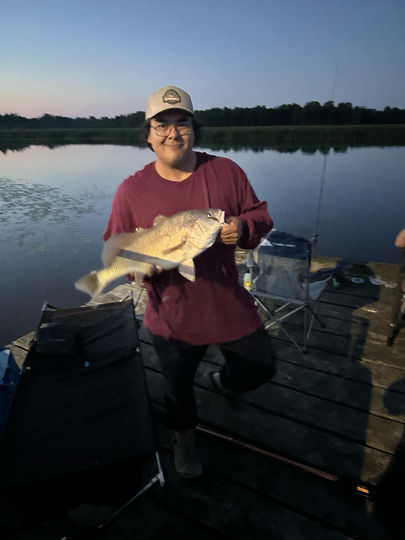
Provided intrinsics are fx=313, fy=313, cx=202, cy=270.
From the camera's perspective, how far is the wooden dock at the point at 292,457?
2186 millimetres

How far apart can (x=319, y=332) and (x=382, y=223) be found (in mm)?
14090

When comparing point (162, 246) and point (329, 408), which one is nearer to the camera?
point (162, 246)

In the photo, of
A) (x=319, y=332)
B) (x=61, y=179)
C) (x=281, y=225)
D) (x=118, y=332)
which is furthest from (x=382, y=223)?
(x=61, y=179)

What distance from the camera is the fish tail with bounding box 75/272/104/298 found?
242 centimetres

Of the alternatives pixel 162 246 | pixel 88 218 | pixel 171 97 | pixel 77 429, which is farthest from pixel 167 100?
pixel 88 218

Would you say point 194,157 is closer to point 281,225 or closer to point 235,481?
point 235,481

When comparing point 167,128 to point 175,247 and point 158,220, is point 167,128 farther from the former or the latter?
point 175,247

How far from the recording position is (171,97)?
215 cm

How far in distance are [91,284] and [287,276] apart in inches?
109

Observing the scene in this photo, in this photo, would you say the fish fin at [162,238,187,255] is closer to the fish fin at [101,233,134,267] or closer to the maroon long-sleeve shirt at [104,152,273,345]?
the maroon long-sleeve shirt at [104,152,273,345]

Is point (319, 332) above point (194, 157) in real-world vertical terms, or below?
below

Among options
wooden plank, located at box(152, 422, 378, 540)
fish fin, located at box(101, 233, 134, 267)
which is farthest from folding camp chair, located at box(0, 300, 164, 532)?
fish fin, located at box(101, 233, 134, 267)

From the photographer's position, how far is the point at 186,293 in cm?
228

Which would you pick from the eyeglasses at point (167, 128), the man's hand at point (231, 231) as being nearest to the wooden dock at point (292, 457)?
the man's hand at point (231, 231)
